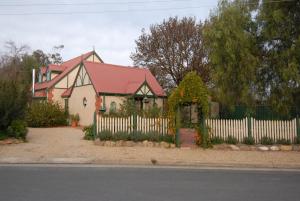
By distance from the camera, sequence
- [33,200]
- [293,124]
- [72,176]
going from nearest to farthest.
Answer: [33,200]
[72,176]
[293,124]

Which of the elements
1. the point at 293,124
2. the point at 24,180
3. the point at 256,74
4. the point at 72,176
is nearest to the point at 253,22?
the point at 256,74

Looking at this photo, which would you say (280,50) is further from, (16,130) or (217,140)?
(16,130)

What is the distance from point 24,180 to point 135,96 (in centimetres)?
1920

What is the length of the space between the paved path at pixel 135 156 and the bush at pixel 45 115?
10651 mm

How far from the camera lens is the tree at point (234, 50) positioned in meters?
16.5

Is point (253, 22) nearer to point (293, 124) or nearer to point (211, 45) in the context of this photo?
point (211, 45)

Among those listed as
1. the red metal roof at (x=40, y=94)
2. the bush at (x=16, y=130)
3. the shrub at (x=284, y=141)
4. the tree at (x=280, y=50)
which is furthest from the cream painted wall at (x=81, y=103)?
the shrub at (x=284, y=141)

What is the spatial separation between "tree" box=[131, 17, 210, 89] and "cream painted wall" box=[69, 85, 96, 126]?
1085 centimetres

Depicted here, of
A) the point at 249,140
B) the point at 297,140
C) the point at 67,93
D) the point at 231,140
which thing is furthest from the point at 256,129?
the point at 67,93

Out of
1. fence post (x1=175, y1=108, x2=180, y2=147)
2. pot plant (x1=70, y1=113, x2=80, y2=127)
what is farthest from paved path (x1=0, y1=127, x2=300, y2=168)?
pot plant (x1=70, y1=113, x2=80, y2=127)

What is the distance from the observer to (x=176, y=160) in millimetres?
12594

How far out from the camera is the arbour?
1573cm

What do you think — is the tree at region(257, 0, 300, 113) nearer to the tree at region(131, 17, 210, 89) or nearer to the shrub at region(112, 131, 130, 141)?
the shrub at region(112, 131, 130, 141)

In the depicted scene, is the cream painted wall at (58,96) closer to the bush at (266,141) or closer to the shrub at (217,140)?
the shrub at (217,140)
